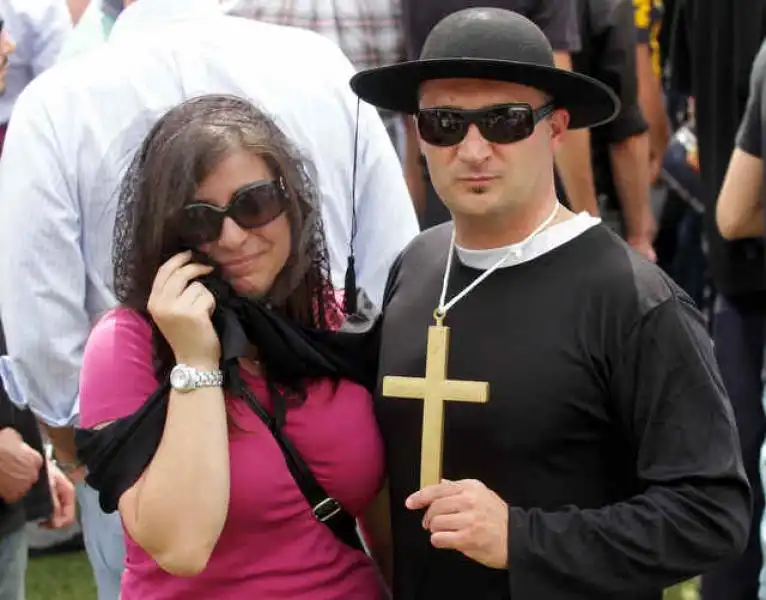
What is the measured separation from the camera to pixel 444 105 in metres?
1.95

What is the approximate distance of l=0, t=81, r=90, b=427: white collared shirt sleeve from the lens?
Answer: 266 cm

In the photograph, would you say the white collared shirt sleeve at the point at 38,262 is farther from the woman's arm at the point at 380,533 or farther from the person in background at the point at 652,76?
the person in background at the point at 652,76

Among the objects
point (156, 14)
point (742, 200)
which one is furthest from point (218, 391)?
point (742, 200)

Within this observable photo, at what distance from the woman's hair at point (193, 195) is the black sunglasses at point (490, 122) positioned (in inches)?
14.2

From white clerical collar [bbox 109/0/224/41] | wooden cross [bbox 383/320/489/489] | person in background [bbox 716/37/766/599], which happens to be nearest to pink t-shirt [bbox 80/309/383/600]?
wooden cross [bbox 383/320/489/489]

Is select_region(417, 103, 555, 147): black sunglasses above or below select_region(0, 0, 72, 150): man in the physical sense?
above

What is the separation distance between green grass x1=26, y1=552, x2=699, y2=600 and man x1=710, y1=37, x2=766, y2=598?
138cm

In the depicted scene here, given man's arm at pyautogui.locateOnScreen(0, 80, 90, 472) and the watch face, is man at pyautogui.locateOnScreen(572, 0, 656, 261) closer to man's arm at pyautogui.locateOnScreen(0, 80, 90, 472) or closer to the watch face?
man's arm at pyautogui.locateOnScreen(0, 80, 90, 472)

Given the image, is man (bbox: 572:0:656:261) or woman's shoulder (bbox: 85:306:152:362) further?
man (bbox: 572:0:656:261)

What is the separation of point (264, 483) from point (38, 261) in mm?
893

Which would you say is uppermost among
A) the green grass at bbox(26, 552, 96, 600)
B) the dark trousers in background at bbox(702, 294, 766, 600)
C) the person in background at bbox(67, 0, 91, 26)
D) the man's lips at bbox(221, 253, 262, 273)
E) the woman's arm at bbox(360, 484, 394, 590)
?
the person in background at bbox(67, 0, 91, 26)

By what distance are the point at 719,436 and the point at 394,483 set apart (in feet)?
1.80

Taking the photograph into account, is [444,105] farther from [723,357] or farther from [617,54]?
[617,54]

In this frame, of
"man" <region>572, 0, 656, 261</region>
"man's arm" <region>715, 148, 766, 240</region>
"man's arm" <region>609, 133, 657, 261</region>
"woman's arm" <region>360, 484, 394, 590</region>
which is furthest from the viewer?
"man's arm" <region>609, 133, 657, 261</region>
